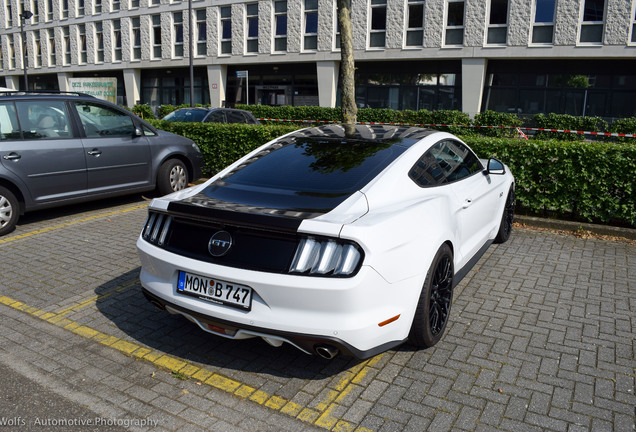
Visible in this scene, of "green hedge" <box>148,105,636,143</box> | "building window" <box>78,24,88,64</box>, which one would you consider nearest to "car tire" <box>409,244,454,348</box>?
"green hedge" <box>148,105,636,143</box>

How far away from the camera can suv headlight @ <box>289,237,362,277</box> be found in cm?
305

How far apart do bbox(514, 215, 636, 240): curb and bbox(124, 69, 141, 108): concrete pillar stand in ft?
122

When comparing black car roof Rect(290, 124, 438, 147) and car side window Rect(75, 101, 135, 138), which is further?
car side window Rect(75, 101, 135, 138)

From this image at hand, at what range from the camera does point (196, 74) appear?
37.2m

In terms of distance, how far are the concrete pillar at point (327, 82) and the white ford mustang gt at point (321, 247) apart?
2668 cm

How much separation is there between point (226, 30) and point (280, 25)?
4.35 m

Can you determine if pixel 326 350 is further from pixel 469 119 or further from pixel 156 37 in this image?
pixel 156 37

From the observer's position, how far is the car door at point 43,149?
6.97m

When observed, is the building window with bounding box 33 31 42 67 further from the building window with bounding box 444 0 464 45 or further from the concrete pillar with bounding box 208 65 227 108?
the building window with bounding box 444 0 464 45

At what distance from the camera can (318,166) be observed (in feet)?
13.7

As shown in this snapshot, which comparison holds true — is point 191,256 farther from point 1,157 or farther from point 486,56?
point 486,56

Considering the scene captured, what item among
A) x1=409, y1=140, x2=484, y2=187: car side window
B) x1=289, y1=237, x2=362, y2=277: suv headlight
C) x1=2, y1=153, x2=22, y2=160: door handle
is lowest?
x1=289, y1=237, x2=362, y2=277: suv headlight

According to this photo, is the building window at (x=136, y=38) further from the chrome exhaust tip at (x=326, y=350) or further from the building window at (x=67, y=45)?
the chrome exhaust tip at (x=326, y=350)

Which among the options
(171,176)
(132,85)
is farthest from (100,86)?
(132,85)
